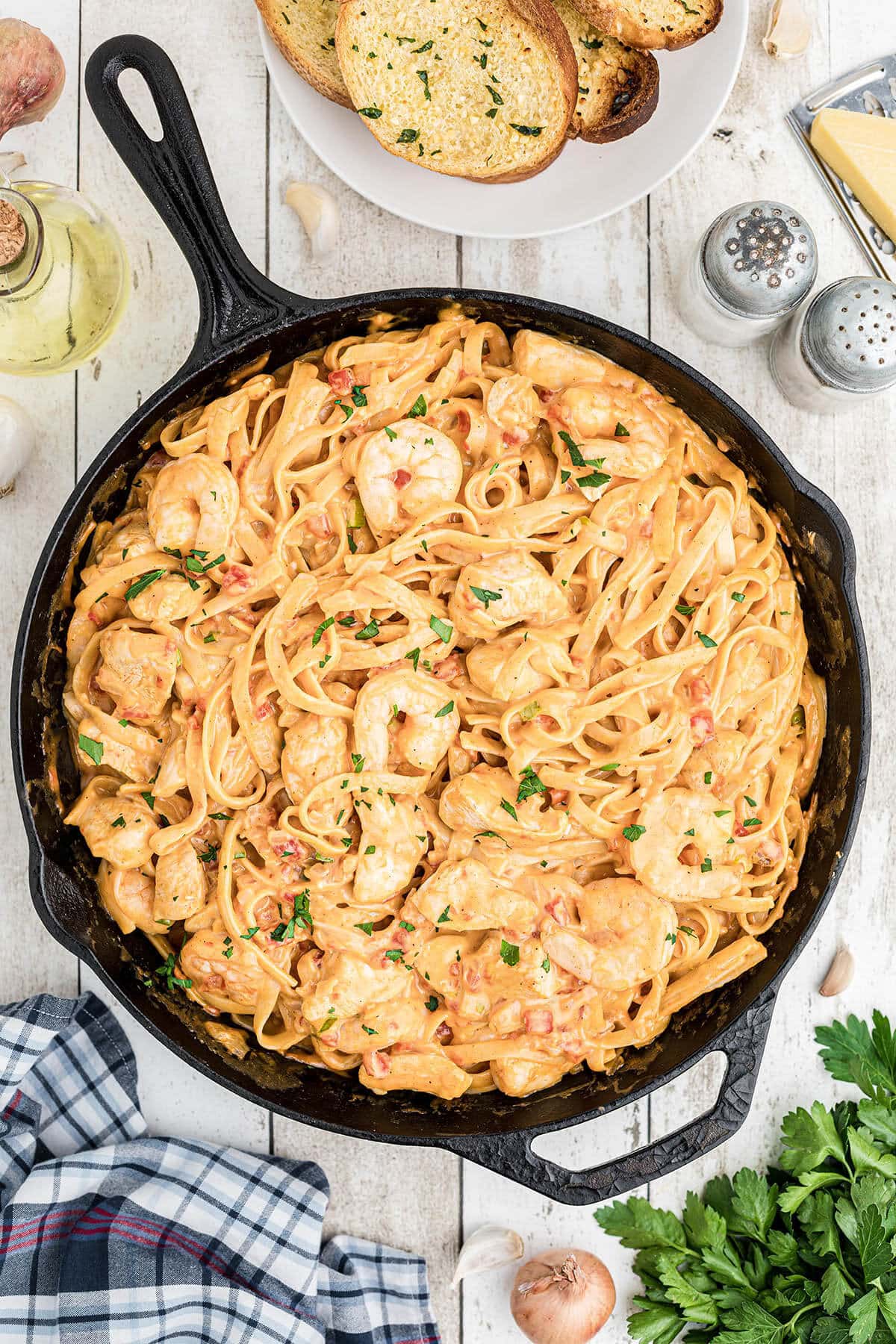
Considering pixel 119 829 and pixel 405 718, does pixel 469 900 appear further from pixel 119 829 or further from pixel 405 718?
pixel 119 829

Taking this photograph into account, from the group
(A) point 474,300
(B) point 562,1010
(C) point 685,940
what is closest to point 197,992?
(B) point 562,1010

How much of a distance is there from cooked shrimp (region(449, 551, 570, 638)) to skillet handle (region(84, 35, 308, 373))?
2.62ft

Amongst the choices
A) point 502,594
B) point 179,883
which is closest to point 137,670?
point 179,883

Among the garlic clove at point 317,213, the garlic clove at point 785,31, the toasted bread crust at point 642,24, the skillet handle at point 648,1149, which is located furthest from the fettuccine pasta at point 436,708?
the garlic clove at point 785,31

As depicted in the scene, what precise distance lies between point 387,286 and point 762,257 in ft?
3.67

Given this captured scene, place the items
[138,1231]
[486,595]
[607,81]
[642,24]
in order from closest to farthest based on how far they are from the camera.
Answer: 1. [486,595]
2. [642,24]
3. [607,81]
4. [138,1231]

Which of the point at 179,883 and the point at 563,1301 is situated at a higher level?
the point at 179,883

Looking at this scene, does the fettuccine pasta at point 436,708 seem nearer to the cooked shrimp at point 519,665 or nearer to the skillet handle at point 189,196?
the cooked shrimp at point 519,665

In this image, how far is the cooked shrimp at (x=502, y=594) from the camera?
2789 mm

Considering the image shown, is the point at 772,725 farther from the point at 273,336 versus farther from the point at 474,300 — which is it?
the point at 273,336

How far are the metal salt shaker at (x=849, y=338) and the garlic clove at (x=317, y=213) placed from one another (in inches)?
56.1

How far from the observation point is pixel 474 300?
296 cm

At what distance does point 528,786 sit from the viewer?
9.40 ft

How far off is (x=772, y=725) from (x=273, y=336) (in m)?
1.66
